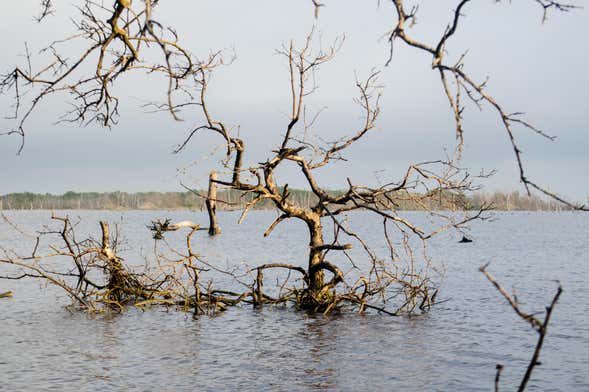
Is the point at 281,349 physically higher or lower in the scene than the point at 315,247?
lower

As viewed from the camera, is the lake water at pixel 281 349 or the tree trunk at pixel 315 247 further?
the tree trunk at pixel 315 247

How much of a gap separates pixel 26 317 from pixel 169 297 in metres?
3.64

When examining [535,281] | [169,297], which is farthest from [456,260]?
[169,297]

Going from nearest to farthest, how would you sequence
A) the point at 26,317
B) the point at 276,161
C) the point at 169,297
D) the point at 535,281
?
the point at 276,161 < the point at 26,317 < the point at 169,297 < the point at 535,281

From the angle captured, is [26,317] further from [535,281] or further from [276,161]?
[535,281]

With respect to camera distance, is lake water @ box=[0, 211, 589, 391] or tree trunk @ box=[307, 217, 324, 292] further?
tree trunk @ box=[307, 217, 324, 292]

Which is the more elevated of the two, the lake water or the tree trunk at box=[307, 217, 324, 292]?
the tree trunk at box=[307, 217, 324, 292]

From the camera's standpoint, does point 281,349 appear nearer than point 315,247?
Yes

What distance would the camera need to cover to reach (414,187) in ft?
55.2

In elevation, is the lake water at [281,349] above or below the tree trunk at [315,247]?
below

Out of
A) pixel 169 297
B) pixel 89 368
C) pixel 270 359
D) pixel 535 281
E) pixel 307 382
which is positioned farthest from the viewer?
pixel 535 281

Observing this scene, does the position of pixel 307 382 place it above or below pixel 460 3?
below

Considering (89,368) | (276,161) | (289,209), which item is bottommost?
(89,368)

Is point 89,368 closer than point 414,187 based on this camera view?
Yes
